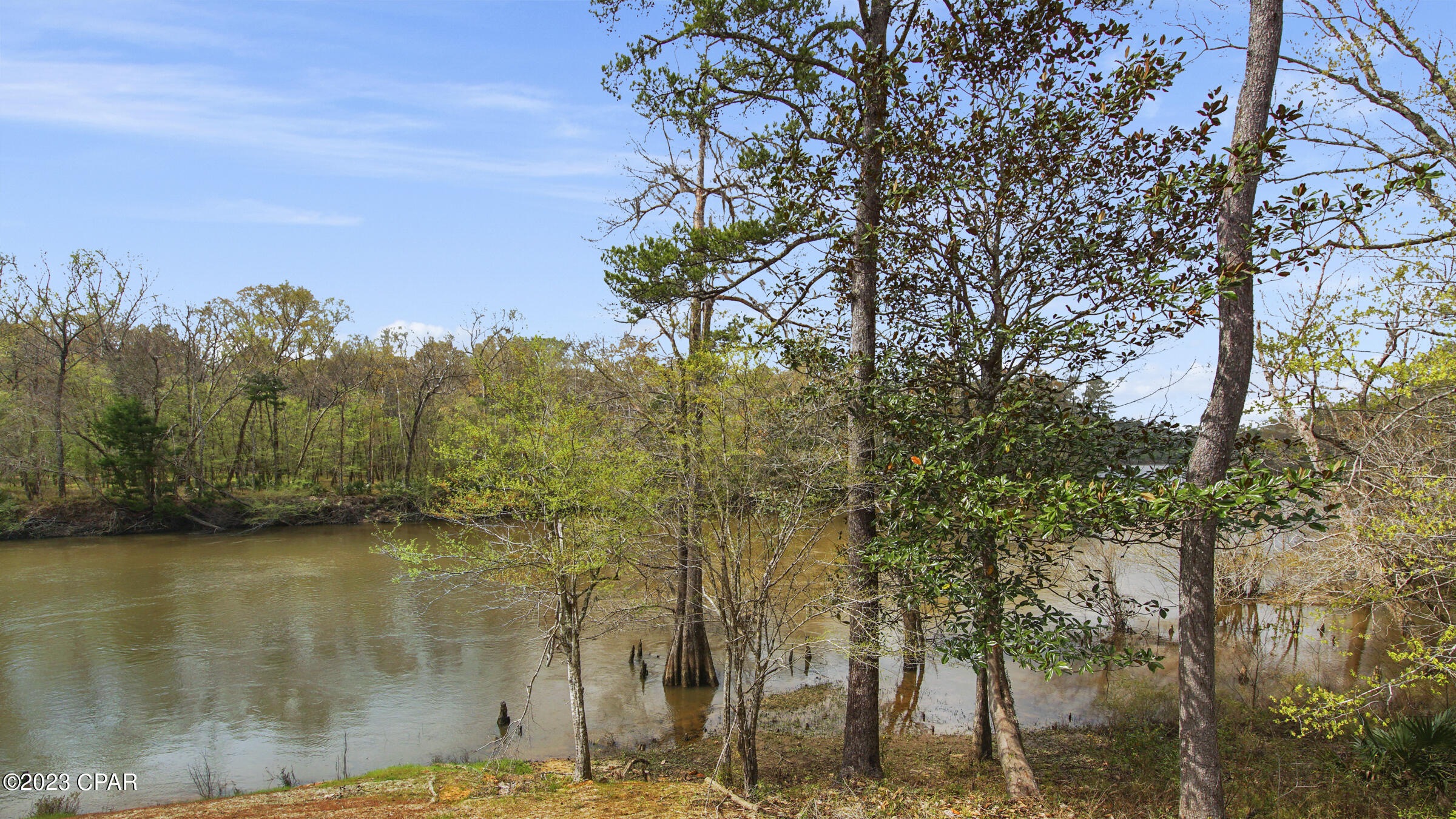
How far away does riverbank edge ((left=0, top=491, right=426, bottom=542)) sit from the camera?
105 ft

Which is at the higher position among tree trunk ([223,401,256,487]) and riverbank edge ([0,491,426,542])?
tree trunk ([223,401,256,487])

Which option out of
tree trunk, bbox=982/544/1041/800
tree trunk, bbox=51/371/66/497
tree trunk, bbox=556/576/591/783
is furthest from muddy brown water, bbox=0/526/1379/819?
tree trunk, bbox=51/371/66/497

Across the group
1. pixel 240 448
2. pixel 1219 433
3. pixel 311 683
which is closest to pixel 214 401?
pixel 240 448

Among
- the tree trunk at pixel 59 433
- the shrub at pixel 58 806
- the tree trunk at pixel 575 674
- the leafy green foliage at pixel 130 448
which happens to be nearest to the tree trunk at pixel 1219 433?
the tree trunk at pixel 575 674

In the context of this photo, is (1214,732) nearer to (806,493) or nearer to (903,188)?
(806,493)

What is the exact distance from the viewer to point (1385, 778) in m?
8.07

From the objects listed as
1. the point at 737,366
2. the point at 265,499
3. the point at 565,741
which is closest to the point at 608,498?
the point at 737,366

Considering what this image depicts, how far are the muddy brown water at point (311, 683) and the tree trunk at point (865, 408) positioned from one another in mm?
902

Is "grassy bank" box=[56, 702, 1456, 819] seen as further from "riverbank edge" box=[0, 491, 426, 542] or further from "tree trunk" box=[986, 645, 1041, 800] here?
"riverbank edge" box=[0, 491, 426, 542]

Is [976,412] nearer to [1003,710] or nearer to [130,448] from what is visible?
[1003,710]

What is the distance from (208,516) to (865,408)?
38068 mm

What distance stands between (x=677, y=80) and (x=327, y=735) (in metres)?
12.5

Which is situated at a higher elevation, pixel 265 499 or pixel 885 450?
pixel 885 450

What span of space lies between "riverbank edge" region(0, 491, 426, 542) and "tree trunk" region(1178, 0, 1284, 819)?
3040 cm
